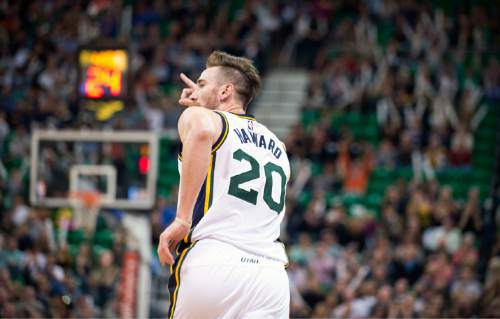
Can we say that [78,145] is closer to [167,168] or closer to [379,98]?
[167,168]

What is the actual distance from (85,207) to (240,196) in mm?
9453

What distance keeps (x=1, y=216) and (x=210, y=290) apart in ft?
39.9

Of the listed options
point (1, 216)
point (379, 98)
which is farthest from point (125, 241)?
point (379, 98)

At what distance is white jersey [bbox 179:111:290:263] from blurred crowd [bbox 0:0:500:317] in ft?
26.9

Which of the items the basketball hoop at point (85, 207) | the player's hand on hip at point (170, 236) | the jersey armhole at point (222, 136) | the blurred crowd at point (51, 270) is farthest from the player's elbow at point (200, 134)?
the basketball hoop at point (85, 207)

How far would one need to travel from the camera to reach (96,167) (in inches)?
521

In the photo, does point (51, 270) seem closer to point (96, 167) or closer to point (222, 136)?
point (96, 167)

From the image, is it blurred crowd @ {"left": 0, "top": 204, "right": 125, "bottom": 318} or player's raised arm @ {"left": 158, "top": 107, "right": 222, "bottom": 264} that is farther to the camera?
blurred crowd @ {"left": 0, "top": 204, "right": 125, "bottom": 318}

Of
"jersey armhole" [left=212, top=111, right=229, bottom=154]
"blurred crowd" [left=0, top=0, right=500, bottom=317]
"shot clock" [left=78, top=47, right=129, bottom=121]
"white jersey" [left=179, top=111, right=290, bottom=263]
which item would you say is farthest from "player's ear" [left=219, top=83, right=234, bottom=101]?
"blurred crowd" [left=0, top=0, right=500, bottom=317]

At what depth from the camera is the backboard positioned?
41.8 ft

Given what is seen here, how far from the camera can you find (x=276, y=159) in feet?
15.5

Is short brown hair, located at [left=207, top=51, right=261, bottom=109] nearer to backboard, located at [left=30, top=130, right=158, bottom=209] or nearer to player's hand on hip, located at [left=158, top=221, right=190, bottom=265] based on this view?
player's hand on hip, located at [left=158, top=221, right=190, bottom=265]

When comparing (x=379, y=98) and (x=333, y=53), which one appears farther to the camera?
(x=333, y=53)

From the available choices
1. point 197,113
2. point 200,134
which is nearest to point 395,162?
point 197,113
